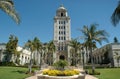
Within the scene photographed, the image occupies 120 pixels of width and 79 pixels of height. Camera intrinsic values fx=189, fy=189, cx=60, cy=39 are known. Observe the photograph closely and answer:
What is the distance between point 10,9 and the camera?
17.4 meters

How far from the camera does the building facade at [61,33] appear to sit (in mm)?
82625

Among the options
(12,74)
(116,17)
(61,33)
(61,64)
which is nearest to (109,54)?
(61,64)

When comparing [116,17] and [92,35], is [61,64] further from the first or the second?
[116,17]

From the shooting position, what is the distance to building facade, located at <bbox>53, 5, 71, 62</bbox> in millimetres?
82625

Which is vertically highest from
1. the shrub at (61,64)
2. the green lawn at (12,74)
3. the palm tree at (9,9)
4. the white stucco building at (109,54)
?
the palm tree at (9,9)

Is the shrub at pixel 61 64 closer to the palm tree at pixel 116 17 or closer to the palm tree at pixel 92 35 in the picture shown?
the palm tree at pixel 92 35

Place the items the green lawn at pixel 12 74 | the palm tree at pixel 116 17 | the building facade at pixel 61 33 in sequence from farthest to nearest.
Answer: the building facade at pixel 61 33 < the green lawn at pixel 12 74 < the palm tree at pixel 116 17

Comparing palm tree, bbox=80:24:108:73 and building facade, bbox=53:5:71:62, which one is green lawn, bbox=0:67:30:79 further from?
building facade, bbox=53:5:71:62

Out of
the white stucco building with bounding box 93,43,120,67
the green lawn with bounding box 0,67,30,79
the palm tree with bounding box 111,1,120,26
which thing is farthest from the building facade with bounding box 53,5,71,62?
the palm tree with bounding box 111,1,120,26

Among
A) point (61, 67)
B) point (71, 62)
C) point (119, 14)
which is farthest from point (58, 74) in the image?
point (71, 62)

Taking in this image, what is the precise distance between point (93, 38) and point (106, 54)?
3207 centimetres

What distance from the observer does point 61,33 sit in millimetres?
86750

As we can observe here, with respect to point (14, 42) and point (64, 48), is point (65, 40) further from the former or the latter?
point (14, 42)

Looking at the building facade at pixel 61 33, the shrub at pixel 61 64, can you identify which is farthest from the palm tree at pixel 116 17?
the building facade at pixel 61 33
